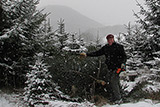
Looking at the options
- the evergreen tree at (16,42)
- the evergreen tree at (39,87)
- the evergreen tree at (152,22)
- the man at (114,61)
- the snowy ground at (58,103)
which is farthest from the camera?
the evergreen tree at (152,22)

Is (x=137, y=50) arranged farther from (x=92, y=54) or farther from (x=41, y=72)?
(x=41, y=72)

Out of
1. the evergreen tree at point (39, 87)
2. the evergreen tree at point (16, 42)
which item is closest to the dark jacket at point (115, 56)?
the evergreen tree at point (39, 87)

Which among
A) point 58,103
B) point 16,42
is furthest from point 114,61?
point 16,42

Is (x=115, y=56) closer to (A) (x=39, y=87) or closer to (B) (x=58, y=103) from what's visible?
(B) (x=58, y=103)

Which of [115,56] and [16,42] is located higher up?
[16,42]

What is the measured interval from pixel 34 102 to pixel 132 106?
8.62 feet

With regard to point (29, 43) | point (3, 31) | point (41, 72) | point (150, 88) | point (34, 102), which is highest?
point (3, 31)

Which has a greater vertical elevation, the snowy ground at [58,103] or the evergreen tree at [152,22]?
the evergreen tree at [152,22]

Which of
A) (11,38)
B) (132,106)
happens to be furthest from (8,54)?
(132,106)

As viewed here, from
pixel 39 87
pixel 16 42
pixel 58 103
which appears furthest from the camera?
pixel 16 42

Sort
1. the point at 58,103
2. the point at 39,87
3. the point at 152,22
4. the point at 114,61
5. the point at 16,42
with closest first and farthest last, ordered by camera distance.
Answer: the point at 58,103 < the point at 114,61 < the point at 39,87 < the point at 16,42 < the point at 152,22

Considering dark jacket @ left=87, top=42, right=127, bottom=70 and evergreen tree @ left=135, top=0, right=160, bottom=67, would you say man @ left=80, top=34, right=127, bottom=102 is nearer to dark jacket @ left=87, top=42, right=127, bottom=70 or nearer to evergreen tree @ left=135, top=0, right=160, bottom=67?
dark jacket @ left=87, top=42, right=127, bottom=70

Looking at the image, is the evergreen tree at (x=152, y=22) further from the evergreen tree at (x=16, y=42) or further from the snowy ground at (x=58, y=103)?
the evergreen tree at (x=16, y=42)

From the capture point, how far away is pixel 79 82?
4.30m
